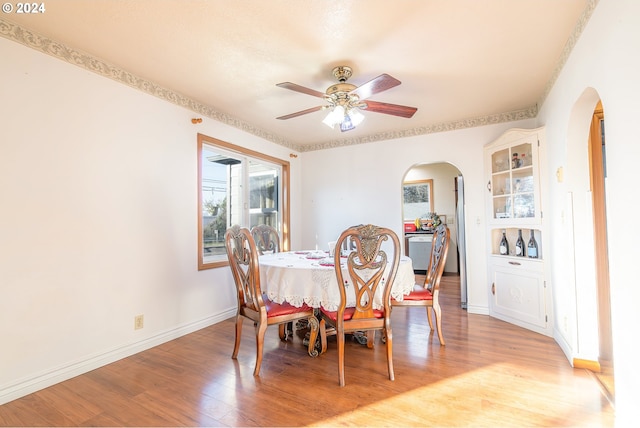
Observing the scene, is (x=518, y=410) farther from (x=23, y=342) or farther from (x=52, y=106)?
(x=52, y=106)

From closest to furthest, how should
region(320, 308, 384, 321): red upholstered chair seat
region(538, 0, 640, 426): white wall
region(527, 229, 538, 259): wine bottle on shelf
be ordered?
region(538, 0, 640, 426): white wall < region(320, 308, 384, 321): red upholstered chair seat < region(527, 229, 538, 259): wine bottle on shelf

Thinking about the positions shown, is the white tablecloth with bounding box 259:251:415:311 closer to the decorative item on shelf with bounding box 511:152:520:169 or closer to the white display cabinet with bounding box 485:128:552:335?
the white display cabinet with bounding box 485:128:552:335

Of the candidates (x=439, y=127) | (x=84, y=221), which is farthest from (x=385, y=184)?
(x=84, y=221)

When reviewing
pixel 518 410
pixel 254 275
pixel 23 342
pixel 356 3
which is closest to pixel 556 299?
pixel 518 410

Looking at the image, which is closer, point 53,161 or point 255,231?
point 53,161

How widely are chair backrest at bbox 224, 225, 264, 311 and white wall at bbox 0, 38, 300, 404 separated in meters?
0.93

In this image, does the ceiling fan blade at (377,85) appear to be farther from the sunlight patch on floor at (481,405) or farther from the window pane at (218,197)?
the sunlight patch on floor at (481,405)

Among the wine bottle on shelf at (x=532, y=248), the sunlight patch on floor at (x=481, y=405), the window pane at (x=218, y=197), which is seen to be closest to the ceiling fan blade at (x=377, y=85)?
the window pane at (x=218, y=197)

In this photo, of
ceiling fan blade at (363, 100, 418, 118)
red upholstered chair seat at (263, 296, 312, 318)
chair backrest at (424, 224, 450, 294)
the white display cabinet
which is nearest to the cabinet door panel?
the white display cabinet

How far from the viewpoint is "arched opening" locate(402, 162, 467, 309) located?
6.30 m

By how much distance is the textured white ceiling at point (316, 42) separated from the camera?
1.88 meters

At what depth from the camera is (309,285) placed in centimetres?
Result: 230

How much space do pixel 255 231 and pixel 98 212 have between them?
1.54m

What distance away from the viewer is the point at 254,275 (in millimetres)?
2283
